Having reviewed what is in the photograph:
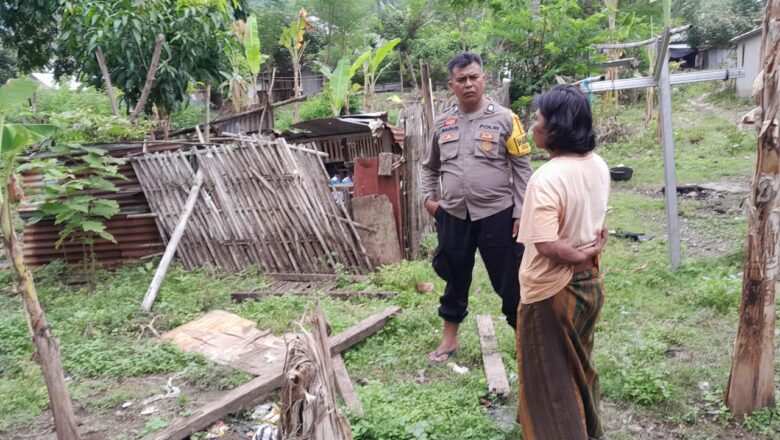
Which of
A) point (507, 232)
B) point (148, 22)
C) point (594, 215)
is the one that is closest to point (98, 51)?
point (148, 22)

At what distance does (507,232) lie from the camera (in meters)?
3.47

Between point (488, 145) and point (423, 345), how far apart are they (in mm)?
1616

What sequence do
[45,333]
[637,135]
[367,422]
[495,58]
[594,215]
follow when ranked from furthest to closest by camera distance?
[637,135] → [495,58] → [367,422] → [45,333] → [594,215]

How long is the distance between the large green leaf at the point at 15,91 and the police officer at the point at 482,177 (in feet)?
7.46

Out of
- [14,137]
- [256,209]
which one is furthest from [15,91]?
[256,209]

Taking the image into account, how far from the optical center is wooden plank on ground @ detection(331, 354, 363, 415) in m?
→ 3.20

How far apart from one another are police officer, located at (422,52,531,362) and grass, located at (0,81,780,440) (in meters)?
0.78

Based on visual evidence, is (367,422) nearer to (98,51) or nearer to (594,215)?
(594,215)

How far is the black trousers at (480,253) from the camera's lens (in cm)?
347

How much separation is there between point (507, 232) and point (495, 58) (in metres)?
10.5

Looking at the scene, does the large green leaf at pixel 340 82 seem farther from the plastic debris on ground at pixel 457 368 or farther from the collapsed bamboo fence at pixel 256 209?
the plastic debris on ground at pixel 457 368

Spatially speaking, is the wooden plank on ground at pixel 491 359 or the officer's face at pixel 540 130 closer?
the officer's face at pixel 540 130

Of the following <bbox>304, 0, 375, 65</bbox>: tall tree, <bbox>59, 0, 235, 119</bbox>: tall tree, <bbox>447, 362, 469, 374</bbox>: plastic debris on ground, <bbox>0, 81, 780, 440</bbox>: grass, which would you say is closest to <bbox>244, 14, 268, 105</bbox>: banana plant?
<bbox>59, 0, 235, 119</bbox>: tall tree

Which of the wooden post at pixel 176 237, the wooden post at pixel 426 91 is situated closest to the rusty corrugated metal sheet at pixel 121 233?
the wooden post at pixel 176 237
